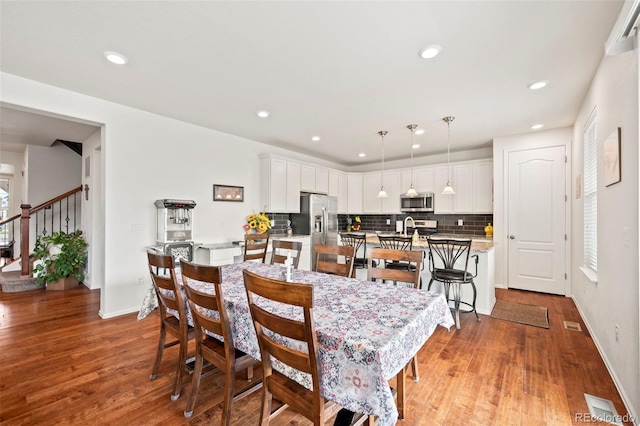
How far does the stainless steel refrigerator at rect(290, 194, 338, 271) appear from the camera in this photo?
566 centimetres

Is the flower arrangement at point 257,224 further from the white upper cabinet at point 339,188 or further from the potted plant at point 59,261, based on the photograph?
the potted plant at point 59,261

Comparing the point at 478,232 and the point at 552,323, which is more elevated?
the point at 478,232

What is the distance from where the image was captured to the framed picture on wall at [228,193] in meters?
4.61

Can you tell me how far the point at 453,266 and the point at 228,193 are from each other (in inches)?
142

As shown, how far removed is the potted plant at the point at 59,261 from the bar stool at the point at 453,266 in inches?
224

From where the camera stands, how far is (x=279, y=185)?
17.5 ft

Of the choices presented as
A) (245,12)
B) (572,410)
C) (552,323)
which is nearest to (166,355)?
(245,12)

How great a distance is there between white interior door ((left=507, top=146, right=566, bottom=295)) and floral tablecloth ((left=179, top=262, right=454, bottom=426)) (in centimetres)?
388

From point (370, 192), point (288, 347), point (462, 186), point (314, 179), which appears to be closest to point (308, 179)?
point (314, 179)

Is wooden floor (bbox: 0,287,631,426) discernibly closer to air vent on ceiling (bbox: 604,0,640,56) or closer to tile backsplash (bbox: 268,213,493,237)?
air vent on ceiling (bbox: 604,0,640,56)

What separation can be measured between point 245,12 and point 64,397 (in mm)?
2953

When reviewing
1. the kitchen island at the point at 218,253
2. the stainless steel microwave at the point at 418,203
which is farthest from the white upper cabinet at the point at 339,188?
the kitchen island at the point at 218,253

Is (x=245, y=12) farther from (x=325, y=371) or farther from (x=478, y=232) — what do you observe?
(x=478, y=232)

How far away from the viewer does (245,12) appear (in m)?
1.94
